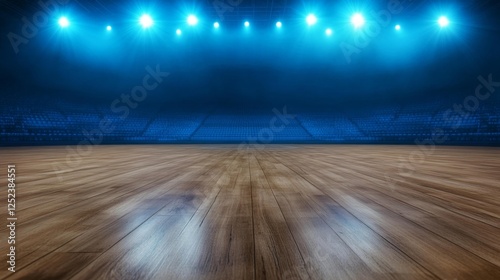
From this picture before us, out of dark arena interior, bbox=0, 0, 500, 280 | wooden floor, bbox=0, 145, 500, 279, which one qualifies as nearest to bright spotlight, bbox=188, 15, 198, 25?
dark arena interior, bbox=0, 0, 500, 280

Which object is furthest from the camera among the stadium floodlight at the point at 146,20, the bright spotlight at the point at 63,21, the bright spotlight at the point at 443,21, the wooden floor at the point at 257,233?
the bright spotlight at the point at 63,21

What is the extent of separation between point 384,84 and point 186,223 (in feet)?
35.7

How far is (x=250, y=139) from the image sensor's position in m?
9.95

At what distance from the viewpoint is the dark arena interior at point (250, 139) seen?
0.61m

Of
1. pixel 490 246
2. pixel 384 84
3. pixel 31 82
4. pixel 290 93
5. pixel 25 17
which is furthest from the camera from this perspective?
pixel 290 93

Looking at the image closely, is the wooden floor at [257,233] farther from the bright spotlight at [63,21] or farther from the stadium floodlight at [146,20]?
the bright spotlight at [63,21]

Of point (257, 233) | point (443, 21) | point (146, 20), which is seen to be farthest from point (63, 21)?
point (443, 21)

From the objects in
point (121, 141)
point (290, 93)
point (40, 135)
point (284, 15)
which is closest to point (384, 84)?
point (290, 93)

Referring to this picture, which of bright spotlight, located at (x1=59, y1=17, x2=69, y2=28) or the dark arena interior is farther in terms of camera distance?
bright spotlight, located at (x1=59, y1=17, x2=69, y2=28)

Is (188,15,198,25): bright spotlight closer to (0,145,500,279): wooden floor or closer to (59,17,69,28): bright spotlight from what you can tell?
(59,17,69,28): bright spotlight

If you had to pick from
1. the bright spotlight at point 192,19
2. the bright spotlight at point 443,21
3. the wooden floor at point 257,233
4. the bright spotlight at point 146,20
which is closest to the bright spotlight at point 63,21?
the bright spotlight at point 146,20

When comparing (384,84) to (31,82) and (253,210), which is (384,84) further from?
(31,82)

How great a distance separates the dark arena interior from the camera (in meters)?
0.61

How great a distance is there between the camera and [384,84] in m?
10.1
